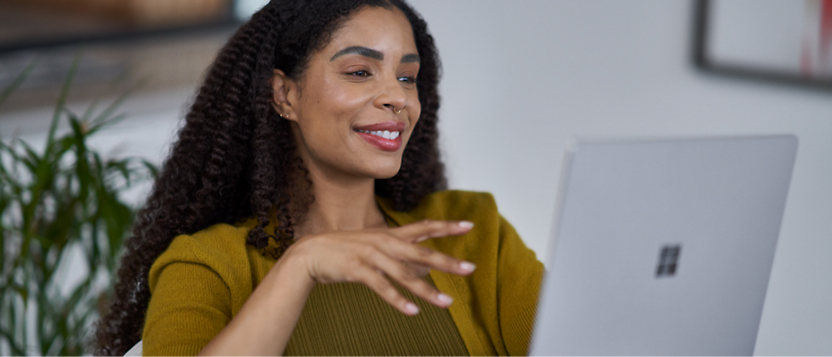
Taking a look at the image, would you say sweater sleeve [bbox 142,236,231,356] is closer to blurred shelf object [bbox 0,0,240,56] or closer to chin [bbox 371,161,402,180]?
chin [bbox 371,161,402,180]

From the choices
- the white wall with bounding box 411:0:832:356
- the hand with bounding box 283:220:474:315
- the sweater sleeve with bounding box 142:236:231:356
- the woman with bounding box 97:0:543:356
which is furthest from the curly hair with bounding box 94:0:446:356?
the white wall with bounding box 411:0:832:356

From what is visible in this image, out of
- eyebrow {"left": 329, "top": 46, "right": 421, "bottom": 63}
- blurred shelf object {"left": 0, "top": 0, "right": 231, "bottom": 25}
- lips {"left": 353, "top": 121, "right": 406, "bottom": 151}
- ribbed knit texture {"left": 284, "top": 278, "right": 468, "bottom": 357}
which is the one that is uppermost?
blurred shelf object {"left": 0, "top": 0, "right": 231, "bottom": 25}

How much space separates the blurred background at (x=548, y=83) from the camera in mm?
1789

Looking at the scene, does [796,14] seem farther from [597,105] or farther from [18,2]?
[18,2]

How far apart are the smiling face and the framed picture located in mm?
1079

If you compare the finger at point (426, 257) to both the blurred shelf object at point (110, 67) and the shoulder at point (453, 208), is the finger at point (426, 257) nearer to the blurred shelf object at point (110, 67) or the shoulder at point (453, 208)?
the shoulder at point (453, 208)

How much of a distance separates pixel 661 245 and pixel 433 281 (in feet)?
1.96

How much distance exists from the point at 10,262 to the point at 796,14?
6.85 ft

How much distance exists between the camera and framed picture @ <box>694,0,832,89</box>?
1706mm

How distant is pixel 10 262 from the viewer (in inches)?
67.7

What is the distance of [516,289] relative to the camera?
1.34 meters

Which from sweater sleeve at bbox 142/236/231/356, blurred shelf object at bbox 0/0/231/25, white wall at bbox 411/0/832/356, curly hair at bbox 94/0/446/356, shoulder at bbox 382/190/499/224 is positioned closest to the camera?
sweater sleeve at bbox 142/236/231/356

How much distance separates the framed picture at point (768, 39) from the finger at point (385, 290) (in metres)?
1.42

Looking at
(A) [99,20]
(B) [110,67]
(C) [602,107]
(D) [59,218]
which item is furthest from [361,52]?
(A) [99,20]
